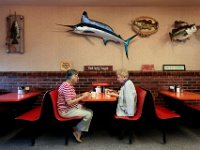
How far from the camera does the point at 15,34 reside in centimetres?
463

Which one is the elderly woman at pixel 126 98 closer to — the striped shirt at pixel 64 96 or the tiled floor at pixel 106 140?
the tiled floor at pixel 106 140

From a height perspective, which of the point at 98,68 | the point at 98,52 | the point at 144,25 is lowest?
the point at 98,68

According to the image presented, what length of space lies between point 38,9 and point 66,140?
273 cm

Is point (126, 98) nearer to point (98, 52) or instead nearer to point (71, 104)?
point (71, 104)

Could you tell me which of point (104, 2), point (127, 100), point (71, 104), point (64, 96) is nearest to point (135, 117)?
point (127, 100)

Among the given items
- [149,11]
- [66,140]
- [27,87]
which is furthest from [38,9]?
[66,140]

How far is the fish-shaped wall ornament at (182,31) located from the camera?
4.50 metres

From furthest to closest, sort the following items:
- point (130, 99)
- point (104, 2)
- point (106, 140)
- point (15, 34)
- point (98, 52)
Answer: point (98, 52) → point (15, 34) → point (104, 2) → point (106, 140) → point (130, 99)

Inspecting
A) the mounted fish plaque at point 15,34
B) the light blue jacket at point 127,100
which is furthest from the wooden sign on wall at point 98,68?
the mounted fish plaque at point 15,34

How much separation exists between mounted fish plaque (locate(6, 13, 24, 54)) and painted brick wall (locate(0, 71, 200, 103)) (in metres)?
0.51

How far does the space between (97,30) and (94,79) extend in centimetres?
98

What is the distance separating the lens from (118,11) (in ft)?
15.6

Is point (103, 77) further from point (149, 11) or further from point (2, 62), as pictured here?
point (2, 62)

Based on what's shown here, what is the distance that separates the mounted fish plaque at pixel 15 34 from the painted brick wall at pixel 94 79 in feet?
1.67
